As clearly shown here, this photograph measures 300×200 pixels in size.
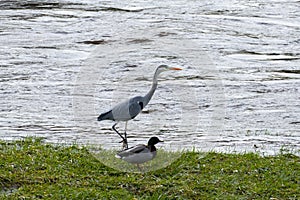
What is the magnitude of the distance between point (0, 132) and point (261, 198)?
4028 mm

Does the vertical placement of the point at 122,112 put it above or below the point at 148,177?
above

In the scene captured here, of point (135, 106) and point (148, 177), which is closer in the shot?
point (148, 177)

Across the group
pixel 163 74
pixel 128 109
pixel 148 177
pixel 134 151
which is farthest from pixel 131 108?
pixel 163 74

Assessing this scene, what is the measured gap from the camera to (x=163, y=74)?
1398 cm

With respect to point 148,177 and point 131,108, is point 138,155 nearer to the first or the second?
point 148,177

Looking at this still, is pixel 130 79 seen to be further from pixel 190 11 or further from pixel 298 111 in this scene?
pixel 190 11

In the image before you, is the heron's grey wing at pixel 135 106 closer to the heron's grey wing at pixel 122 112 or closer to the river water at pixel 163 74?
the heron's grey wing at pixel 122 112

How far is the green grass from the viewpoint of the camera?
6.98 m

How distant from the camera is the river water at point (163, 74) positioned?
32.8 feet

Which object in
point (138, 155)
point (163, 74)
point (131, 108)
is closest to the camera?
point (138, 155)

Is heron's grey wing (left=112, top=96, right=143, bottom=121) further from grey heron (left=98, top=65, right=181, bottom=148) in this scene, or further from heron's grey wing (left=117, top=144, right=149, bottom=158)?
heron's grey wing (left=117, top=144, right=149, bottom=158)

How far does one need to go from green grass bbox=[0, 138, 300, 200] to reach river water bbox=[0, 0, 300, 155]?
3.21ft

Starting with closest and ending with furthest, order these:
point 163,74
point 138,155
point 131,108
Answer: point 138,155 → point 131,108 → point 163,74

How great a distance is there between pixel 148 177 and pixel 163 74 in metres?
6.67
